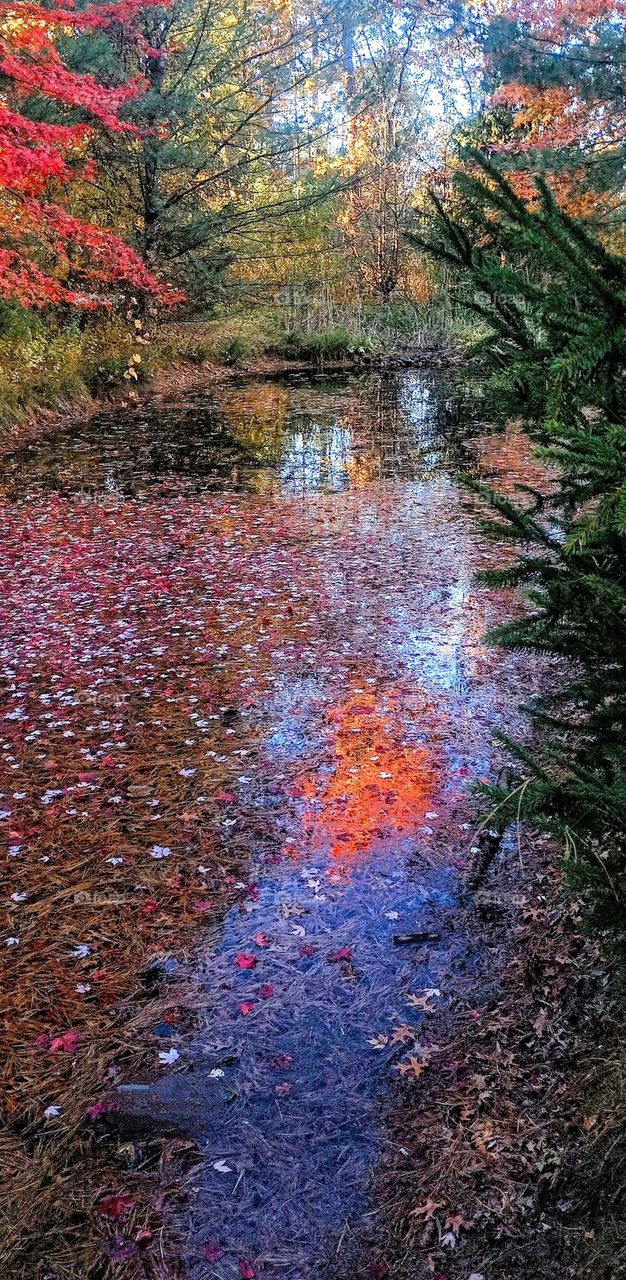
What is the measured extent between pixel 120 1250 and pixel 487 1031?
4.15 feet

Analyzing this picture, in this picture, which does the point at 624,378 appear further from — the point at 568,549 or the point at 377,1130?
the point at 377,1130

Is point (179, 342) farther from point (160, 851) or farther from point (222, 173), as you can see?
point (160, 851)

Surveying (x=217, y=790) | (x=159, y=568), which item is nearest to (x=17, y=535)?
(x=159, y=568)

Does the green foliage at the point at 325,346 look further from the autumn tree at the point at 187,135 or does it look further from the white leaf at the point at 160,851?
the white leaf at the point at 160,851

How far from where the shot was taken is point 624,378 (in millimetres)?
1824

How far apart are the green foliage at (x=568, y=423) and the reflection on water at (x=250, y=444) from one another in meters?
9.13

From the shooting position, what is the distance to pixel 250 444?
46.1ft

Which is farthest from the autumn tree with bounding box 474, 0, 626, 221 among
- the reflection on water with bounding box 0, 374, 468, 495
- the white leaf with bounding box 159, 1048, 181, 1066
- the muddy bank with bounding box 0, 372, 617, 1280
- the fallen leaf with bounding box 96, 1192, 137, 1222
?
the fallen leaf with bounding box 96, 1192, 137, 1222

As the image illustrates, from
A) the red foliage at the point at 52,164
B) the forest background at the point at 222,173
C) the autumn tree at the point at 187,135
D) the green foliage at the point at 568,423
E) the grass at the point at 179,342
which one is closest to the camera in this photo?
the green foliage at the point at 568,423

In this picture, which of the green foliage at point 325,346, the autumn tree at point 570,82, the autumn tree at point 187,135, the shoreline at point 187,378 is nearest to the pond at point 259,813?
the shoreline at point 187,378

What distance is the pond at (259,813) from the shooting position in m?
2.40

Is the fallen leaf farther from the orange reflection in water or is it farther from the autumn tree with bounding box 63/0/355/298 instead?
the autumn tree with bounding box 63/0/355/298

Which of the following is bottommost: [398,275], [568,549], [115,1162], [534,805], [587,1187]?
[115,1162]

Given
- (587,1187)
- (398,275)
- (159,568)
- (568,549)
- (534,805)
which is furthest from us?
(398,275)
